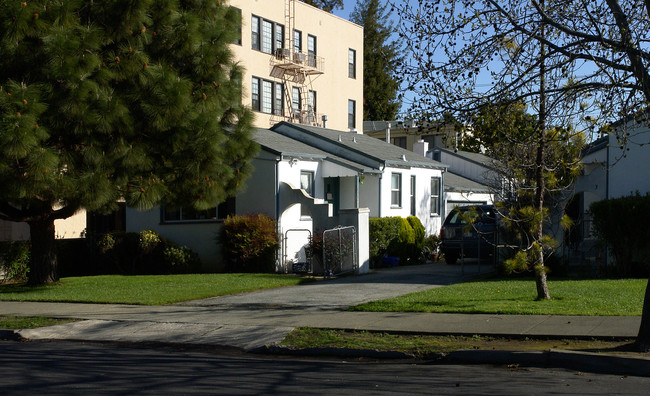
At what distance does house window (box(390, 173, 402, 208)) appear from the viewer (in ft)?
85.4

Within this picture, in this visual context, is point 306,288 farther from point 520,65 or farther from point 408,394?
point 408,394

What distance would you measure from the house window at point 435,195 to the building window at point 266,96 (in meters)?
10.2

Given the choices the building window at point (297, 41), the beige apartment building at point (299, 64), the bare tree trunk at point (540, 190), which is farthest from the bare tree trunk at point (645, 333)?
the building window at point (297, 41)

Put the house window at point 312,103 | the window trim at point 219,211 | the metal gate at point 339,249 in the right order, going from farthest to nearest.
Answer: the house window at point 312,103 → the window trim at point 219,211 → the metal gate at point 339,249

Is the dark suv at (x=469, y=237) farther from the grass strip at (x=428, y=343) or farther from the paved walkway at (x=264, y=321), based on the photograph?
the grass strip at (x=428, y=343)

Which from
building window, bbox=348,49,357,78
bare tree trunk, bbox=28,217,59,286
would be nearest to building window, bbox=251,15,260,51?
building window, bbox=348,49,357,78

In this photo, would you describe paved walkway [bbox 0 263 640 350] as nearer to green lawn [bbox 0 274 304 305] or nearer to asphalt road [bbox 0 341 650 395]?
green lawn [bbox 0 274 304 305]

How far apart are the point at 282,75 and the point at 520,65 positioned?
26.1m

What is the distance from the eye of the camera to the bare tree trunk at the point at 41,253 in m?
18.3

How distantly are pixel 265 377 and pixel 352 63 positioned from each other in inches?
1385

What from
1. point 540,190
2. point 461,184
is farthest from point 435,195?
point 540,190

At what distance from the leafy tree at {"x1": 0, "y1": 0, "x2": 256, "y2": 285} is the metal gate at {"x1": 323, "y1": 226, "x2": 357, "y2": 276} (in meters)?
3.10

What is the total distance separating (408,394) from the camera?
7.24 m

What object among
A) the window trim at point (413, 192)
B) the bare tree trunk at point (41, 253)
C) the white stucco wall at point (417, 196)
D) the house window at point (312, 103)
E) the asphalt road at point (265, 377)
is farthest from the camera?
the house window at point (312, 103)
